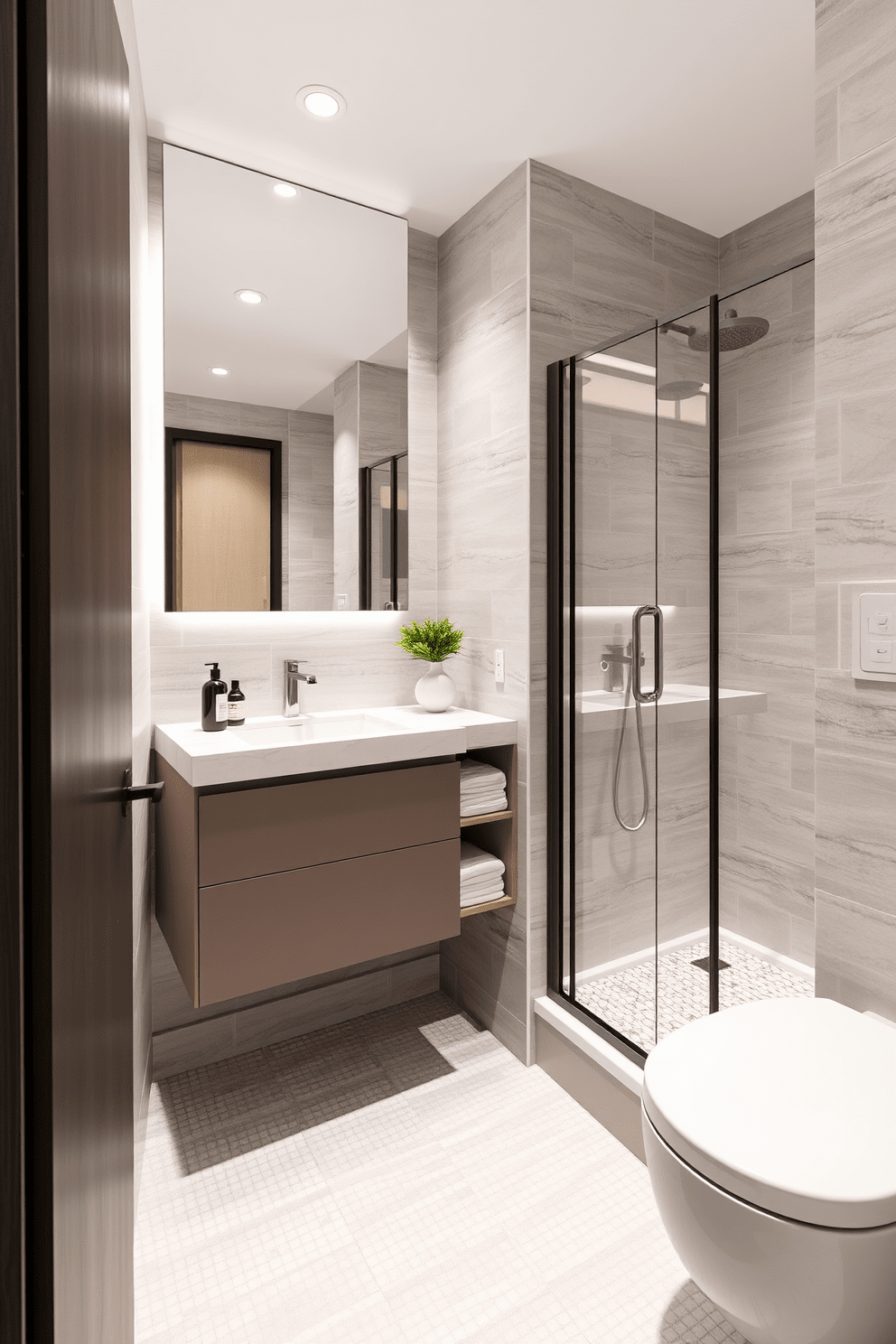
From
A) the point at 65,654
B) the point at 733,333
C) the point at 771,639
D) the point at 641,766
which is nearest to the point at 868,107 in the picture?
the point at 733,333

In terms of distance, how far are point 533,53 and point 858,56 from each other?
0.80 meters

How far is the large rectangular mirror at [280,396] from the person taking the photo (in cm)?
210

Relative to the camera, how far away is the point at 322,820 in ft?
5.81

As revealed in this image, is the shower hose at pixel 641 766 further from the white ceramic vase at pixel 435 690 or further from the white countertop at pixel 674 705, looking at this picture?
the white ceramic vase at pixel 435 690

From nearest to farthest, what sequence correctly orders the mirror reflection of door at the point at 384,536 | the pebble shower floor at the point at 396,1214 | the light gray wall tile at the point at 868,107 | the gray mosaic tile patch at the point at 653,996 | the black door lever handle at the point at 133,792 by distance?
1. the black door lever handle at the point at 133,792
2. the light gray wall tile at the point at 868,107
3. the pebble shower floor at the point at 396,1214
4. the gray mosaic tile patch at the point at 653,996
5. the mirror reflection of door at the point at 384,536

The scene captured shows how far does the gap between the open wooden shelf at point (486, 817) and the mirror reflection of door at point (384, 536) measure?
78 cm

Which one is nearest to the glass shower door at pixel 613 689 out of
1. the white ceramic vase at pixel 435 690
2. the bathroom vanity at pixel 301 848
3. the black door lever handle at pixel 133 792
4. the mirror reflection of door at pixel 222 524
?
the bathroom vanity at pixel 301 848

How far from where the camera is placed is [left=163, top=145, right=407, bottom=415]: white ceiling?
2.08 m

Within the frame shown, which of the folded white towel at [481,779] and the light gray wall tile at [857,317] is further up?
the light gray wall tile at [857,317]

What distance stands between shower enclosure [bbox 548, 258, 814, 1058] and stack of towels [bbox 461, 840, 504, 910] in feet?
0.53

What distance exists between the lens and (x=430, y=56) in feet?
5.64

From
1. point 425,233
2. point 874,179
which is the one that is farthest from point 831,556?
point 425,233

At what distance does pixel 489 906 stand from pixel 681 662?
0.89 metres

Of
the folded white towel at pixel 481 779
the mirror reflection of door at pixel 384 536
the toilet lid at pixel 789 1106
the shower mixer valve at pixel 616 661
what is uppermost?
the mirror reflection of door at pixel 384 536
